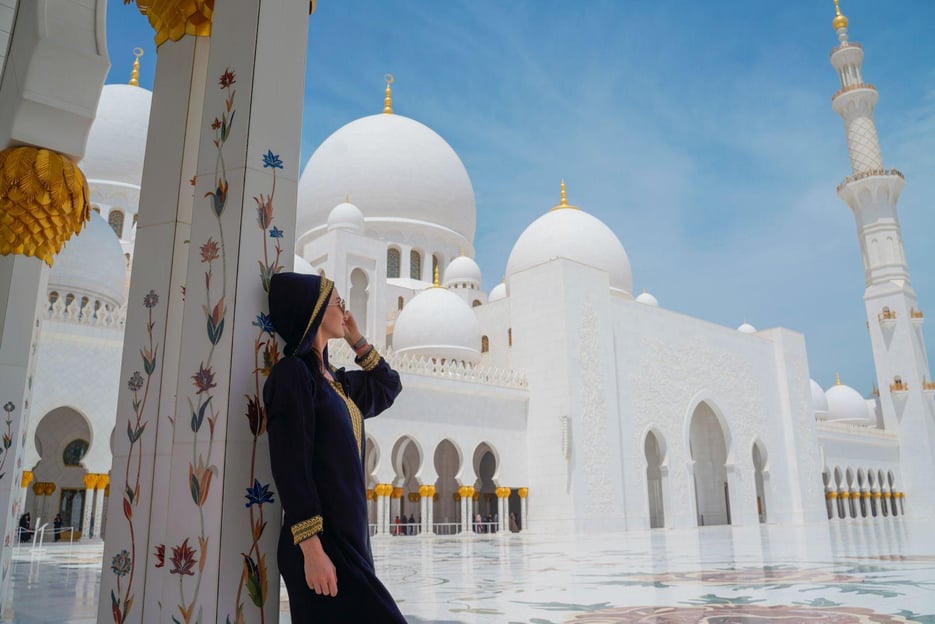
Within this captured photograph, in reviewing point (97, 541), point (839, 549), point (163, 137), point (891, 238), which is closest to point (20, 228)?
point (163, 137)

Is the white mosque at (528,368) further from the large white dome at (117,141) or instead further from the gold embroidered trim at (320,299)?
the gold embroidered trim at (320,299)

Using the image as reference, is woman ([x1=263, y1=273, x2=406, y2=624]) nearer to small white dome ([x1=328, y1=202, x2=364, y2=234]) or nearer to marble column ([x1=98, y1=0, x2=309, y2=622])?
marble column ([x1=98, y1=0, x2=309, y2=622])

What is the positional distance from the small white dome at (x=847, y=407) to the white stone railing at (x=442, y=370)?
16.9 m

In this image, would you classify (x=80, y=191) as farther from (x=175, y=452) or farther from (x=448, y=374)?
(x=448, y=374)

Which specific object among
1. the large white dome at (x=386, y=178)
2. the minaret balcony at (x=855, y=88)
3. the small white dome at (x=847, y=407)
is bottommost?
the small white dome at (x=847, y=407)

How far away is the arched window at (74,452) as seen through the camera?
12.3 meters

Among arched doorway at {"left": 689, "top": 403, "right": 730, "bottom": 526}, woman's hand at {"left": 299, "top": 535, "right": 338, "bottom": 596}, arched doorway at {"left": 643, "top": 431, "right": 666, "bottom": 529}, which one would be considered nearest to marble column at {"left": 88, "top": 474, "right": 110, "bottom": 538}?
woman's hand at {"left": 299, "top": 535, "right": 338, "bottom": 596}

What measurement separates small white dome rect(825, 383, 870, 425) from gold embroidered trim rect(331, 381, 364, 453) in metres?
26.6

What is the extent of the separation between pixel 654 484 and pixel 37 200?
46.7 ft

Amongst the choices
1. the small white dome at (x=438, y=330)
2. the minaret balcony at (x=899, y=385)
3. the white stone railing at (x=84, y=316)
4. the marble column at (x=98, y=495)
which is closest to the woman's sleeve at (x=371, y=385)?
the white stone railing at (x=84, y=316)

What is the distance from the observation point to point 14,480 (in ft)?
11.5

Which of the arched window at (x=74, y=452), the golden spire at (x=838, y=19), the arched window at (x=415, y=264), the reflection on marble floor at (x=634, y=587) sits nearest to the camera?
the reflection on marble floor at (x=634, y=587)

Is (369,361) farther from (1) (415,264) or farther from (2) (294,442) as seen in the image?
(1) (415,264)

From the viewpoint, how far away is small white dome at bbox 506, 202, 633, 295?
661 inches
